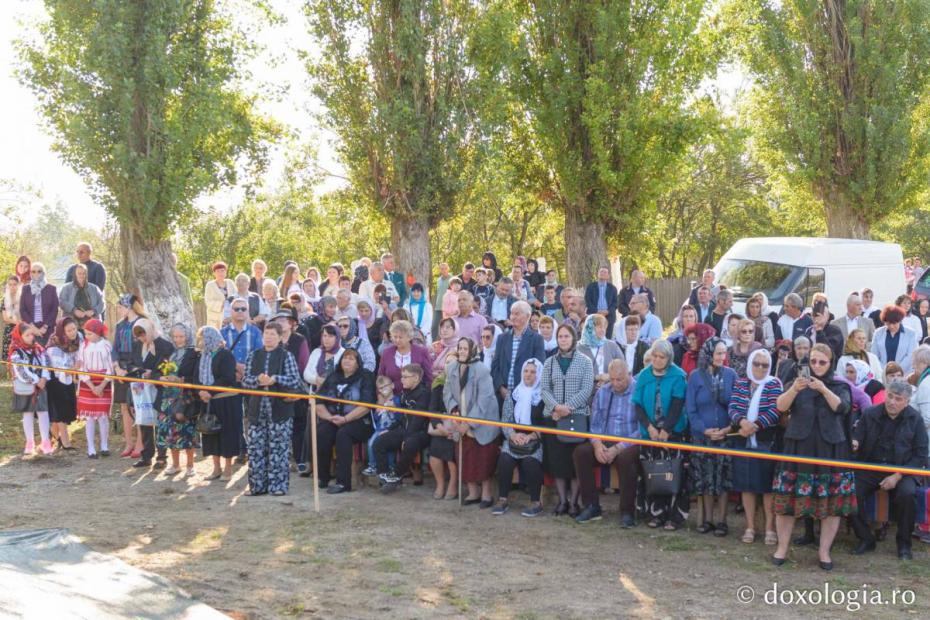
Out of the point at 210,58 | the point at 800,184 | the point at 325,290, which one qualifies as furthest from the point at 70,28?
the point at 800,184

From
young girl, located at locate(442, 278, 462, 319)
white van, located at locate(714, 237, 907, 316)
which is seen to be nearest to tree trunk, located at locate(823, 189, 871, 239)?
white van, located at locate(714, 237, 907, 316)

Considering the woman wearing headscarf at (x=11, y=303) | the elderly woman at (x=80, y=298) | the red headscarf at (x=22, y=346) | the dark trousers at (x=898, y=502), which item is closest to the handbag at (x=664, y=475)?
the dark trousers at (x=898, y=502)

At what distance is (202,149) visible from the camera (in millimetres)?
19281

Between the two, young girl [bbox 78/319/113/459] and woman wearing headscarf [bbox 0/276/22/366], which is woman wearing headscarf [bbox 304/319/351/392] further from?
woman wearing headscarf [bbox 0/276/22/366]

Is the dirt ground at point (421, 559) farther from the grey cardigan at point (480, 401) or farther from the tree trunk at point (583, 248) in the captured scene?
the tree trunk at point (583, 248)

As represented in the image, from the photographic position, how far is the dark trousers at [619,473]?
908 centimetres

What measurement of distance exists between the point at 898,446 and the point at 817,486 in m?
0.85

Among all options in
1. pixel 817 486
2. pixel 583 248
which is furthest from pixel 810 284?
pixel 817 486

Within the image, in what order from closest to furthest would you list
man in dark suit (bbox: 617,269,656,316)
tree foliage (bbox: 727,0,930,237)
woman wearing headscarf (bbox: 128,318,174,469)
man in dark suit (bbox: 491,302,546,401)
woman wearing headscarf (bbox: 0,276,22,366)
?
man in dark suit (bbox: 491,302,546,401)
woman wearing headscarf (bbox: 128,318,174,469)
woman wearing headscarf (bbox: 0,276,22,366)
man in dark suit (bbox: 617,269,656,316)
tree foliage (bbox: 727,0,930,237)

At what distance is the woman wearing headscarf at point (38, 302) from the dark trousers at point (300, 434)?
4.48 meters

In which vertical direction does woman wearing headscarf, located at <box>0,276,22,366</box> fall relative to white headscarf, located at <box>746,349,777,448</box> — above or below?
above

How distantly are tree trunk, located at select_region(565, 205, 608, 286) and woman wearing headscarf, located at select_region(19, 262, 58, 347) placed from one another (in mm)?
11979

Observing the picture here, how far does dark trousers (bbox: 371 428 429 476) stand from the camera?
10.4m

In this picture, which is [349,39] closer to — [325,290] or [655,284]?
[325,290]
